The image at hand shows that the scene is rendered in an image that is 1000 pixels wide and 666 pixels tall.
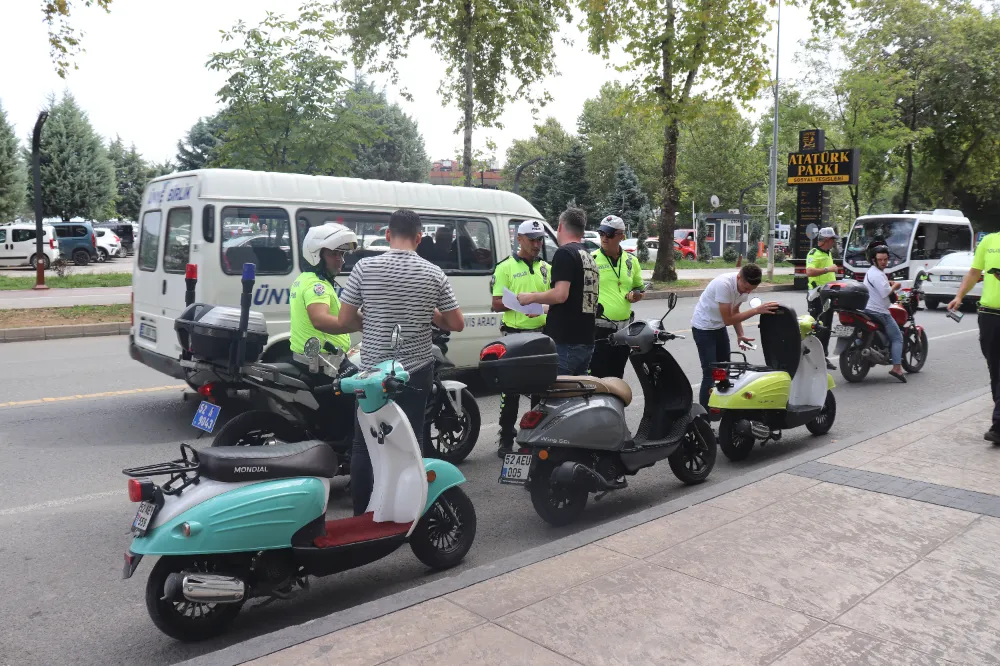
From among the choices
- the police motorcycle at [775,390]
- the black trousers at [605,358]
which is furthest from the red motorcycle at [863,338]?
the black trousers at [605,358]

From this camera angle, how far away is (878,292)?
1059 cm

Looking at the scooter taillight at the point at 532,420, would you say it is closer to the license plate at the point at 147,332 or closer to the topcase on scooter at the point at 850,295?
the license plate at the point at 147,332

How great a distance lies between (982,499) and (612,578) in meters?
2.89

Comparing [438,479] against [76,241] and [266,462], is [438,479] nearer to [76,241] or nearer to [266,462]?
[266,462]

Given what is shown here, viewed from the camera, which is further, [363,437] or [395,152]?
[395,152]

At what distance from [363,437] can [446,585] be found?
32.7 inches

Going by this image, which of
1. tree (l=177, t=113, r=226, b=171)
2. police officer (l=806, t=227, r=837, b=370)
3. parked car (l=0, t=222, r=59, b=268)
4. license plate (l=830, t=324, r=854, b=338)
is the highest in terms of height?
tree (l=177, t=113, r=226, b=171)

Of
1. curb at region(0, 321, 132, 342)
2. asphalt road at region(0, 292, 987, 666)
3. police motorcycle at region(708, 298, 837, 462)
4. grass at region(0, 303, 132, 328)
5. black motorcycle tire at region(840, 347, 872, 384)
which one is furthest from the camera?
grass at region(0, 303, 132, 328)

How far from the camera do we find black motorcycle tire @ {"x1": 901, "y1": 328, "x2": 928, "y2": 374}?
11250 millimetres

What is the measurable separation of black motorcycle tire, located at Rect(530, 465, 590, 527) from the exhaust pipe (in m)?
1.97

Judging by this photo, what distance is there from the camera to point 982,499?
5.44 meters

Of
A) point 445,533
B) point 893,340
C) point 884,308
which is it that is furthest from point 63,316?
point 893,340

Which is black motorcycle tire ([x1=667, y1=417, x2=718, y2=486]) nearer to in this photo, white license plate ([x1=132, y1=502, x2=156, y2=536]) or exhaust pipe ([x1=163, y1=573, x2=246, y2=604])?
exhaust pipe ([x1=163, y1=573, x2=246, y2=604])

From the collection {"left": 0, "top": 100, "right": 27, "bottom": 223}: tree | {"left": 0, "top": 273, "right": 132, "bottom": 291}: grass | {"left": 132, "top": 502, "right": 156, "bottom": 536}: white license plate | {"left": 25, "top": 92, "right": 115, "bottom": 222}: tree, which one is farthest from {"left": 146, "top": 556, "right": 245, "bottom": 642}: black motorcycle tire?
{"left": 25, "top": 92, "right": 115, "bottom": 222}: tree
